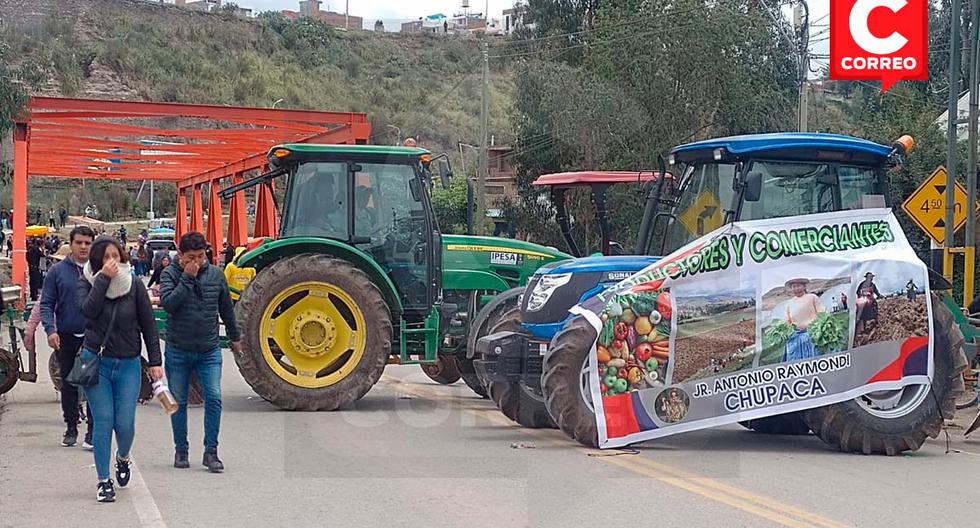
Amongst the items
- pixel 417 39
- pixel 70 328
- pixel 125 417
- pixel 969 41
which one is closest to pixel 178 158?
pixel 969 41

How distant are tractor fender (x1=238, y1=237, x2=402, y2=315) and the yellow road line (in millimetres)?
2717

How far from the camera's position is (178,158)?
31734 mm

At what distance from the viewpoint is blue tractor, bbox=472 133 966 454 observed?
10.5 m

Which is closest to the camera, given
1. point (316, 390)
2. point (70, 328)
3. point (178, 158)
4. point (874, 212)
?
point (70, 328)

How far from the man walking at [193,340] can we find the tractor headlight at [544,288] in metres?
2.95

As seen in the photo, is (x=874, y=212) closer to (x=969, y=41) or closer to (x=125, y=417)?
(x=125, y=417)

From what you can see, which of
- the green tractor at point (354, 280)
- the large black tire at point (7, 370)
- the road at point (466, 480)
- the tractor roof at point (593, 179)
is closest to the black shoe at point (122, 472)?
the road at point (466, 480)

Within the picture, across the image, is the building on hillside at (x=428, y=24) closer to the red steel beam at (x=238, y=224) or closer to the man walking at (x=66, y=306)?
the red steel beam at (x=238, y=224)

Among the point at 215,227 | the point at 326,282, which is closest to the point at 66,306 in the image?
the point at 326,282

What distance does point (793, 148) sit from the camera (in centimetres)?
1093

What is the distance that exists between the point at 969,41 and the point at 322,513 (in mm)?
14904

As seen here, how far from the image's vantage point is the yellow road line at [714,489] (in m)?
7.89

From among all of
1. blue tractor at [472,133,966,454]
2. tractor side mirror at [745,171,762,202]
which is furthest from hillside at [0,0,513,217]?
tractor side mirror at [745,171,762,202]

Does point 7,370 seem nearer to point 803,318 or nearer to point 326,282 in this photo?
point 326,282
